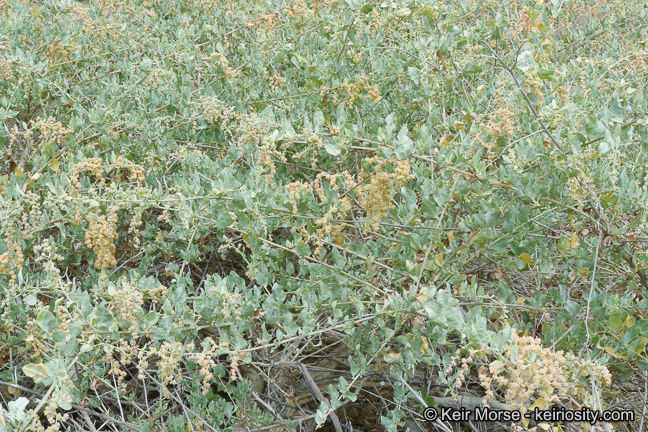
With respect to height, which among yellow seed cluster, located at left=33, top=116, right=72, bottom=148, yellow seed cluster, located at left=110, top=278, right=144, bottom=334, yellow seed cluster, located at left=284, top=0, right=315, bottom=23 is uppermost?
yellow seed cluster, located at left=284, top=0, right=315, bottom=23

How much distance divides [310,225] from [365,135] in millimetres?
519

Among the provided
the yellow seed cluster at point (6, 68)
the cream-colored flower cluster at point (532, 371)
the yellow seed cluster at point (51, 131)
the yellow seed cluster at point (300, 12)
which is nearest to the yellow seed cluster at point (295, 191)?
the cream-colored flower cluster at point (532, 371)

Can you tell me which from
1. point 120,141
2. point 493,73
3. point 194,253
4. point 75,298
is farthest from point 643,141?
point 120,141

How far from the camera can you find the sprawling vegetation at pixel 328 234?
190cm

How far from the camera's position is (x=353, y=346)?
206cm

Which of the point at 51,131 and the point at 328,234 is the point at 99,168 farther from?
the point at 328,234

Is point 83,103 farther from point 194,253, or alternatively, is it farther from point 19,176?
point 194,253

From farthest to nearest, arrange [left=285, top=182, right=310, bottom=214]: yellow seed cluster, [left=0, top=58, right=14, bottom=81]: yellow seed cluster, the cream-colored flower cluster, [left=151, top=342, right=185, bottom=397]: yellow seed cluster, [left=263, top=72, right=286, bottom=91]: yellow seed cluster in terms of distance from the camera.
Answer: 1. [left=263, top=72, right=286, bottom=91]: yellow seed cluster
2. [left=0, top=58, right=14, bottom=81]: yellow seed cluster
3. [left=285, top=182, right=310, bottom=214]: yellow seed cluster
4. [left=151, top=342, right=185, bottom=397]: yellow seed cluster
5. the cream-colored flower cluster

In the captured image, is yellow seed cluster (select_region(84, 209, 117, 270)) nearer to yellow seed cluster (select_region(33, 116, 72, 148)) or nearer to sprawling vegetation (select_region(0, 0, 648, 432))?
sprawling vegetation (select_region(0, 0, 648, 432))

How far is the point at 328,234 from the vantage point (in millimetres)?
2104

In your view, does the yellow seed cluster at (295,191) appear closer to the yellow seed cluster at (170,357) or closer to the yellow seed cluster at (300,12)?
the yellow seed cluster at (170,357)

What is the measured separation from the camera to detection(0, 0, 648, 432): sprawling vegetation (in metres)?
1.90

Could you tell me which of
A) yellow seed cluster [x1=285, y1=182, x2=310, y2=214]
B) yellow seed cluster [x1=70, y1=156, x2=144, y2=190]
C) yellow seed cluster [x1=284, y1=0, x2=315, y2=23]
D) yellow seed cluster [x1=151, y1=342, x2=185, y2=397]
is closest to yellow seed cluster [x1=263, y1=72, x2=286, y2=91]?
yellow seed cluster [x1=284, y1=0, x2=315, y2=23]

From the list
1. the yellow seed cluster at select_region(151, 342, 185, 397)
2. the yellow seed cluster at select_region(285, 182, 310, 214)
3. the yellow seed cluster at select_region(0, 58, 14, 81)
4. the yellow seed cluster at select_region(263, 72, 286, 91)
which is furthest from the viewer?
the yellow seed cluster at select_region(263, 72, 286, 91)
